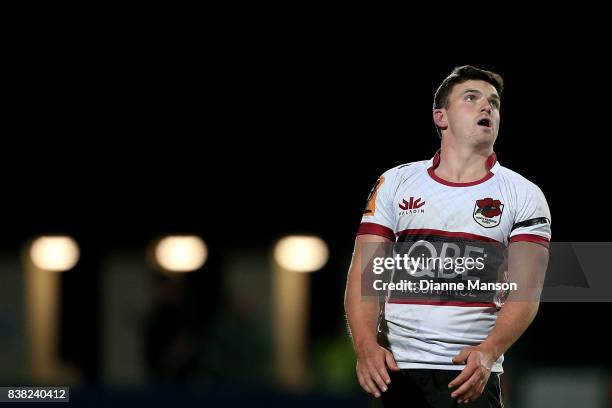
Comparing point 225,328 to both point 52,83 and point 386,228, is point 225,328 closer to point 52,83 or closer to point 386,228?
point 52,83

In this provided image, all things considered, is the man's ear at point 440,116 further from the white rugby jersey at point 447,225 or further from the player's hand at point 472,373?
the player's hand at point 472,373

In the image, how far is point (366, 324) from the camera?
9.52 feet

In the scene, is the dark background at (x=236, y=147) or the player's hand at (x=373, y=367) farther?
the dark background at (x=236, y=147)

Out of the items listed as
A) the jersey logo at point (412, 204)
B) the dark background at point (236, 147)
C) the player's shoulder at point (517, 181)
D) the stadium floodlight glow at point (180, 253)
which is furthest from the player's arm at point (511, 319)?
the stadium floodlight glow at point (180, 253)

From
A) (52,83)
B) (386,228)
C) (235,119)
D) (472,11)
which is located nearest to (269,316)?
(235,119)

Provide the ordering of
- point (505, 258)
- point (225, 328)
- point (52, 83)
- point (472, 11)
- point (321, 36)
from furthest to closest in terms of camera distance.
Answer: point (52, 83) < point (321, 36) < point (472, 11) < point (225, 328) < point (505, 258)

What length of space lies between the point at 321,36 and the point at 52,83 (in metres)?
3.64

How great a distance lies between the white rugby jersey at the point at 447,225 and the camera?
288 cm

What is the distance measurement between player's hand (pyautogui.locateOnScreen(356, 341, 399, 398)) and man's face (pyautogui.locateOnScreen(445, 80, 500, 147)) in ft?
1.88

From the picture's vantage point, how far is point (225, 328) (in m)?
11.2

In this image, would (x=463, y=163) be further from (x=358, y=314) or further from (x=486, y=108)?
(x=358, y=314)

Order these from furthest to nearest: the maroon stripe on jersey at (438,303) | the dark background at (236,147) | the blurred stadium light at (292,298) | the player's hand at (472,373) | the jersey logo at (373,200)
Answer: the blurred stadium light at (292,298) < the dark background at (236,147) < the jersey logo at (373,200) < the maroon stripe on jersey at (438,303) < the player's hand at (472,373)

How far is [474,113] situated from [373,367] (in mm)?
682

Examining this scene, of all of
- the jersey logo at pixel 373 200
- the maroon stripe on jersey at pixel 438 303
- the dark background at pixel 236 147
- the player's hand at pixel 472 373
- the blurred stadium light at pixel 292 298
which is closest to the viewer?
the player's hand at pixel 472 373
